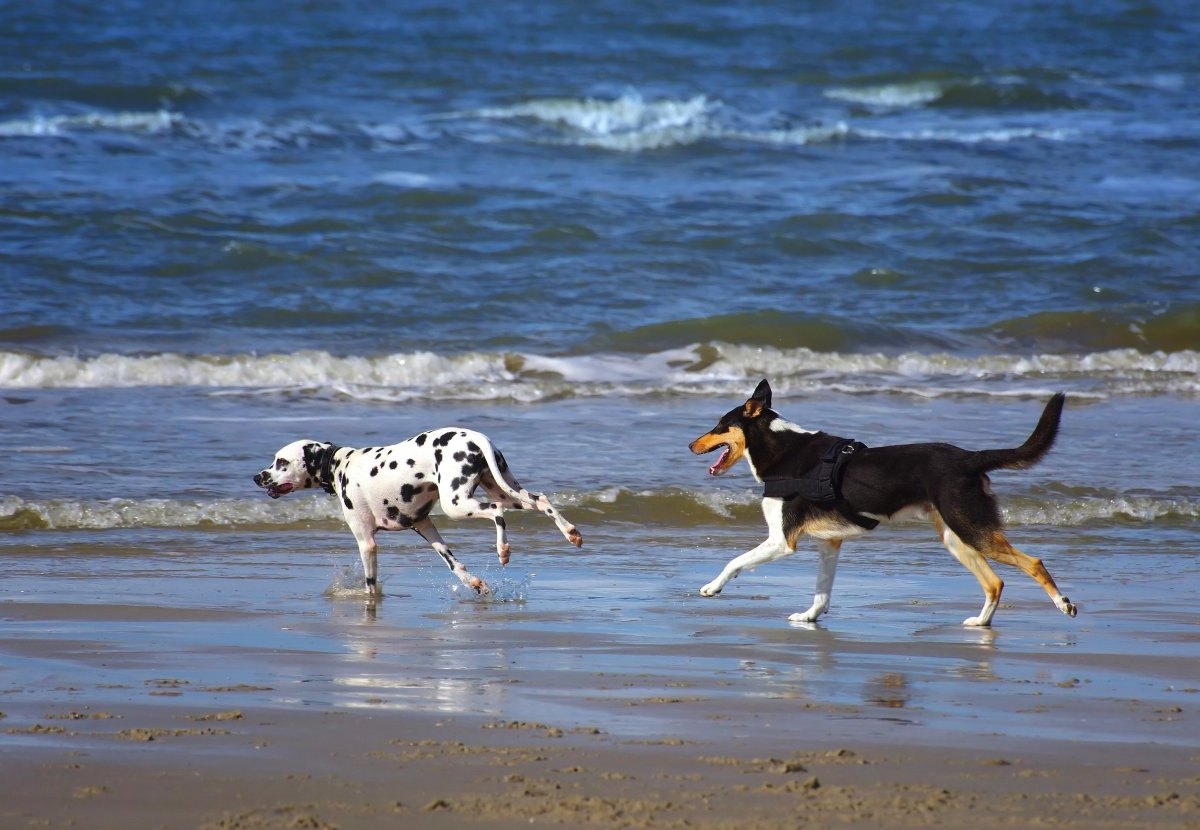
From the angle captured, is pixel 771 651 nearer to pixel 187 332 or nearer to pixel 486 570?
pixel 486 570

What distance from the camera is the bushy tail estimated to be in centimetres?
750

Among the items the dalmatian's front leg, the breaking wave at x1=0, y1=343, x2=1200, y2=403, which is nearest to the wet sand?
the dalmatian's front leg

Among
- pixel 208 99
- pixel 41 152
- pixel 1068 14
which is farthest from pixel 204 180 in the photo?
pixel 1068 14

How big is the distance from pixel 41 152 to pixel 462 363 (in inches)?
498

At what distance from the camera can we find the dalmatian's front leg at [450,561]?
8.30 m

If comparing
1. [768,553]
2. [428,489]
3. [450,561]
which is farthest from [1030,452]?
[428,489]

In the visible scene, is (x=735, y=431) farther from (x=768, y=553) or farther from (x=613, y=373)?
(x=613, y=373)

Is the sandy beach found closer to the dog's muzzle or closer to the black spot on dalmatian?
the black spot on dalmatian

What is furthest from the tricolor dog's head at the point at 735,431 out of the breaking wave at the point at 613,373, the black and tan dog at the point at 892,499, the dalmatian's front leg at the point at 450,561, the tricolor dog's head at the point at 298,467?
the breaking wave at the point at 613,373

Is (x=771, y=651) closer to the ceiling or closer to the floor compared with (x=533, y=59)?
closer to the floor

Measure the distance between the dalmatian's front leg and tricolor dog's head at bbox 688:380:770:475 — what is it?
1.40 m

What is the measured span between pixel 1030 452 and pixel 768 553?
143 centimetres

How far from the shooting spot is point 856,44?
120ft

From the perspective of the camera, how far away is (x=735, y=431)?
834 cm
